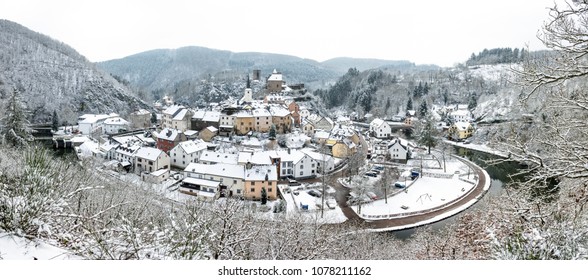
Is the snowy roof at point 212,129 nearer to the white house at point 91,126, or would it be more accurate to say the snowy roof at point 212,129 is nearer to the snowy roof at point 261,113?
the snowy roof at point 261,113

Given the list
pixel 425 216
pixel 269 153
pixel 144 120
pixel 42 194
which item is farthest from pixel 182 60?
pixel 42 194

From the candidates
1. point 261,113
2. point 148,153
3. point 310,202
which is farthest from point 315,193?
point 261,113

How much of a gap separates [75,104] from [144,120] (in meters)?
9.39

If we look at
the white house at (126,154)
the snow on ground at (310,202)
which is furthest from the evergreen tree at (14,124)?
the snow on ground at (310,202)

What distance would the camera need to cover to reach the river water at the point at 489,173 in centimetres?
1109

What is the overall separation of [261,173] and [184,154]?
20.1ft

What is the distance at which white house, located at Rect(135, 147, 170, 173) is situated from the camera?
17344 millimetres

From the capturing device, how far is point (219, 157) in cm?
1766

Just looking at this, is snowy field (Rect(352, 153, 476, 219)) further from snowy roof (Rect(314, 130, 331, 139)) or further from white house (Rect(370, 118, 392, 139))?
white house (Rect(370, 118, 392, 139))

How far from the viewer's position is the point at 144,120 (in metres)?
30.0

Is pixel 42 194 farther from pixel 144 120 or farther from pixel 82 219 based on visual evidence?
pixel 144 120

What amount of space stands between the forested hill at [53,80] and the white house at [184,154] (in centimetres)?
1296

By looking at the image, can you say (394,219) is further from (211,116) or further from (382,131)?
(382,131)

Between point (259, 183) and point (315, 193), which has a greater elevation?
point (259, 183)
